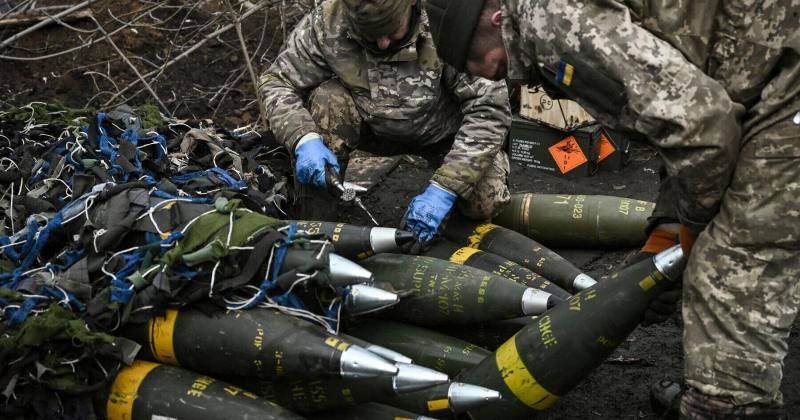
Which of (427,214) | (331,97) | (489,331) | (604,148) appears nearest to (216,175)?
(331,97)

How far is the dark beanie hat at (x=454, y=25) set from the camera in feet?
9.39

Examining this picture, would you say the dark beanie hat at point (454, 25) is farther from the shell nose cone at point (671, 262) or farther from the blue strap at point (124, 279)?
the blue strap at point (124, 279)

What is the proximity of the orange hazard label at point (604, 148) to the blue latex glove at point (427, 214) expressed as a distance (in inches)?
75.7

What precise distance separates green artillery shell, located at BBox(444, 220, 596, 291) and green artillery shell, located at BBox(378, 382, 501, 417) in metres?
1.12

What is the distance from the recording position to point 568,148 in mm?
5957

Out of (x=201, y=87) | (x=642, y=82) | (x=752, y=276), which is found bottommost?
(x=201, y=87)

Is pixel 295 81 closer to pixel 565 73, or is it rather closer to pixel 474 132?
pixel 474 132

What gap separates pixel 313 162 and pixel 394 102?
572 mm

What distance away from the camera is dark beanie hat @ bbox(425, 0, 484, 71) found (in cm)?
286

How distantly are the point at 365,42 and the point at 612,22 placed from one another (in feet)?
7.14

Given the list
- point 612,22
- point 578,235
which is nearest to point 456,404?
point 612,22

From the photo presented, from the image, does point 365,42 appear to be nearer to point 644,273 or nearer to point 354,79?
point 354,79

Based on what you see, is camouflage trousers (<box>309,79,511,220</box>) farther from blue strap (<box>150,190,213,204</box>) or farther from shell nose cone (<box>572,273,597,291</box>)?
blue strap (<box>150,190,213,204</box>)

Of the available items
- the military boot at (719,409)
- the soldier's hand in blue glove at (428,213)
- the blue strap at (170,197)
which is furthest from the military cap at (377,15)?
the military boot at (719,409)
